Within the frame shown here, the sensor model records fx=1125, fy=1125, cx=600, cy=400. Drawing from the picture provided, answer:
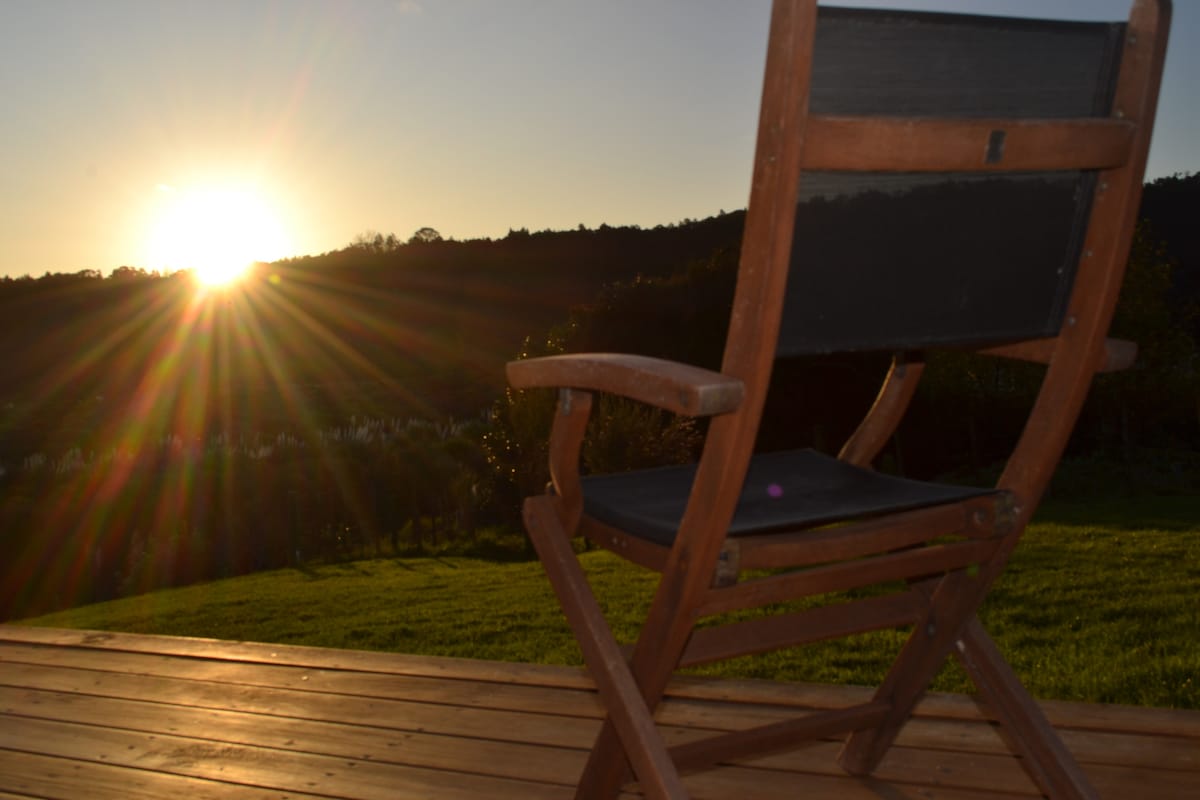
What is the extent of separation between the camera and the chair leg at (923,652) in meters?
1.75

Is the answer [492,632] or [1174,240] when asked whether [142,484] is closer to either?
[492,632]

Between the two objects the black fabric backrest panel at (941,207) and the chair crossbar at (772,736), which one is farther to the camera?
the chair crossbar at (772,736)

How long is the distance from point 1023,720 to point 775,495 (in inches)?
20.7

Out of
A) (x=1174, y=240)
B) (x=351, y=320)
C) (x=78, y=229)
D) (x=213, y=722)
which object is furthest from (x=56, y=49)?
(x=1174, y=240)

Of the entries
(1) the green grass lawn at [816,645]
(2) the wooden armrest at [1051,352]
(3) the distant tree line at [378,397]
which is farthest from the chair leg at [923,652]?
(3) the distant tree line at [378,397]

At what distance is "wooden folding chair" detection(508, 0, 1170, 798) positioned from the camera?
4.21ft

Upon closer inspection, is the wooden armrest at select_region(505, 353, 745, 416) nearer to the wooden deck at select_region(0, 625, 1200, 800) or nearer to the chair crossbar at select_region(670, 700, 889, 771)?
the chair crossbar at select_region(670, 700, 889, 771)

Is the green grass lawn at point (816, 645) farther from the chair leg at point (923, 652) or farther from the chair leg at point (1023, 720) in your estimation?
the chair leg at point (1023, 720)

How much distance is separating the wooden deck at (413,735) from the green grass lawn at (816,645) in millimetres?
1258

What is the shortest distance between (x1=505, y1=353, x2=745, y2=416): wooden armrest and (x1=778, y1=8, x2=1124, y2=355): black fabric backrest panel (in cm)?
14

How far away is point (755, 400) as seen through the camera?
4.24 ft

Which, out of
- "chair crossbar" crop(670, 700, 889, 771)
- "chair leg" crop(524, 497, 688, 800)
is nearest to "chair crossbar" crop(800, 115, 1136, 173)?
"chair leg" crop(524, 497, 688, 800)

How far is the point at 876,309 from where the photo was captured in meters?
1.41

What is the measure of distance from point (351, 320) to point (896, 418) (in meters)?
20.6
